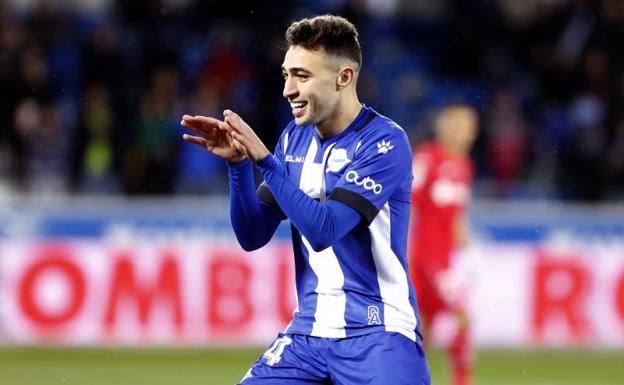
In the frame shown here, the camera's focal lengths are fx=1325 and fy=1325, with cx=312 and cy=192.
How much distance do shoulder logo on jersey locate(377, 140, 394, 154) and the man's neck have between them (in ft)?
0.59

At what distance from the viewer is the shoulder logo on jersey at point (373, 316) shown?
4.92 metres

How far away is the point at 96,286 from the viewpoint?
12.3 metres

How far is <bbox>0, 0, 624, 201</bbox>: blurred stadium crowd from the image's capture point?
13422 mm

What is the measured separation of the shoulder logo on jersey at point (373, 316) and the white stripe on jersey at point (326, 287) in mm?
93

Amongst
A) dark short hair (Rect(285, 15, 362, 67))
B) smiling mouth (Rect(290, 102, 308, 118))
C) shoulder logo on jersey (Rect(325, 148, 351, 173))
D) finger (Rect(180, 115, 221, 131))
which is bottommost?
shoulder logo on jersey (Rect(325, 148, 351, 173))

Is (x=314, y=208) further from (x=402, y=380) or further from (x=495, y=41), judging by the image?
(x=495, y=41)

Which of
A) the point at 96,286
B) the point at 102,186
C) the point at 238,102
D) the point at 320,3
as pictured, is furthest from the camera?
the point at 320,3

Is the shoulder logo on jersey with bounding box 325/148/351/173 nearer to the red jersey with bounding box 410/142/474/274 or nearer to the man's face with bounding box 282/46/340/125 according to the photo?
the man's face with bounding box 282/46/340/125

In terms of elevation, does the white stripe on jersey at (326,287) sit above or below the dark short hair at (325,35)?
below

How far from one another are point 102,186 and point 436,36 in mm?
5279

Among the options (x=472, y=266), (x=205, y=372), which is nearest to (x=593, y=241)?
(x=472, y=266)

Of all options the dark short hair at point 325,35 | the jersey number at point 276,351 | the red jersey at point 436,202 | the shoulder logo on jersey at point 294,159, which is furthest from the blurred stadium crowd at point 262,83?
the dark short hair at point 325,35

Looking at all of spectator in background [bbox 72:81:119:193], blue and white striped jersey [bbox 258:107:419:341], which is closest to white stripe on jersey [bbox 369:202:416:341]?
blue and white striped jersey [bbox 258:107:419:341]

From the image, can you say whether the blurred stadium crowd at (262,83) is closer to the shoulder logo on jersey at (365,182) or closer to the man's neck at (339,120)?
the man's neck at (339,120)
